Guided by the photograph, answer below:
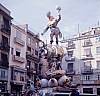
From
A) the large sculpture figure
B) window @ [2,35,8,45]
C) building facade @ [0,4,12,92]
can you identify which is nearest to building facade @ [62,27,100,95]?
building facade @ [0,4,12,92]

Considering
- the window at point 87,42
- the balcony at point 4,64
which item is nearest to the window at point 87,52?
the window at point 87,42

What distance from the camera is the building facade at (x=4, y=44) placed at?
1630 inches

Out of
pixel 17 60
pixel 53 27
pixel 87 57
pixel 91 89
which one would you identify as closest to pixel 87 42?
pixel 87 57

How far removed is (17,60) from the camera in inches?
1843

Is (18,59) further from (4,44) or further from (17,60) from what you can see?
(4,44)

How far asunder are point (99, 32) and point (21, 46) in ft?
51.2

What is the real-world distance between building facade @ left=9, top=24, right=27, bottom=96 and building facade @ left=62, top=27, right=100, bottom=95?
10.3m

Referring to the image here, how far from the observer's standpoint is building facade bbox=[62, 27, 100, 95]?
52.6 m

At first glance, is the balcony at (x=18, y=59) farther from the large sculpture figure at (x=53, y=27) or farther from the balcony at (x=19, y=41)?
the large sculpture figure at (x=53, y=27)

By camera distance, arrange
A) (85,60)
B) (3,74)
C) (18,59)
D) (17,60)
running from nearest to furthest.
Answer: (3,74) → (17,60) → (18,59) → (85,60)

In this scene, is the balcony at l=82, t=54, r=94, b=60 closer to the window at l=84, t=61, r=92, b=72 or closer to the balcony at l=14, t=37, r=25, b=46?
the window at l=84, t=61, r=92, b=72

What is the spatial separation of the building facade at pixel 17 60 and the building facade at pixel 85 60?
10256 millimetres

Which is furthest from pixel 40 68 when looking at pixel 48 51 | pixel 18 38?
pixel 48 51

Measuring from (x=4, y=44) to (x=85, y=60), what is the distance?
18298 mm
